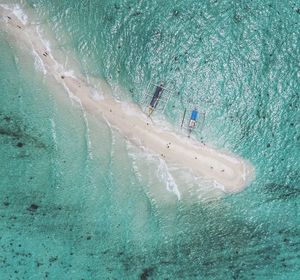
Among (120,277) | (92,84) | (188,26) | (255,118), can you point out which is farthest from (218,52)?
(120,277)

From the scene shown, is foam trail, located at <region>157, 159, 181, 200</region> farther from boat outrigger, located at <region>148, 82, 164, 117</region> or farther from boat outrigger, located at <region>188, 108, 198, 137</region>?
boat outrigger, located at <region>148, 82, 164, 117</region>

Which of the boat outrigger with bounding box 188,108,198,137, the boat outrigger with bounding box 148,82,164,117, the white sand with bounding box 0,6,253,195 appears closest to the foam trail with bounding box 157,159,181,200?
the white sand with bounding box 0,6,253,195

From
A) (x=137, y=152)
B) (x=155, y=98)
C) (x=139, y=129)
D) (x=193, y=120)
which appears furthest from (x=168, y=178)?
(x=155, y=98)

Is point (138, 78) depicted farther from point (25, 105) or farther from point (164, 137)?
point (25, 105)

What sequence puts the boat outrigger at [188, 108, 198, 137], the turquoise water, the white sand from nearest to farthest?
the turquoise water < the white sand < the boat outrigger at [188, 108, 198, 137]

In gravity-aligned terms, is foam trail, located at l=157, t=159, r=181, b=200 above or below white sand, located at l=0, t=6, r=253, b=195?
below

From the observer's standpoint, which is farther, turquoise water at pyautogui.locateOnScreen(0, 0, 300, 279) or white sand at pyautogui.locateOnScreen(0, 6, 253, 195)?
white sand at pyautogui.locateOnScreen(0, 6, 253, 195)

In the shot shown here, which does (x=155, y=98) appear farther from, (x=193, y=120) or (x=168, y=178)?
(x=168, y=178)
